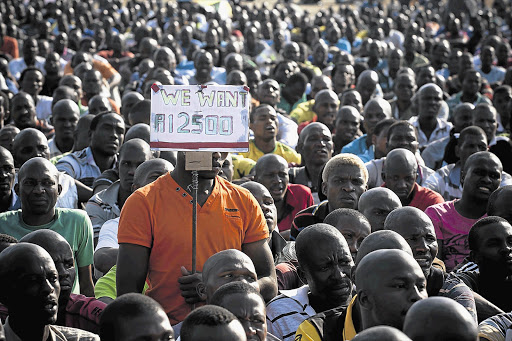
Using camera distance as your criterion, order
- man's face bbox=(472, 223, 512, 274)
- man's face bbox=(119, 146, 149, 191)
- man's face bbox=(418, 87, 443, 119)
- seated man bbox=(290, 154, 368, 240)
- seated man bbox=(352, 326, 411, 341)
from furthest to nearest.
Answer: man's face bbox=(418, 87, 443, 119) < man's face bbox=(119, 146, 149, 191) < seated man bbox=(290, 154, 368, 240) < man's face bbox=(472, 223, 512, 274) < seated man bbox=(352, 326, 411, 341)

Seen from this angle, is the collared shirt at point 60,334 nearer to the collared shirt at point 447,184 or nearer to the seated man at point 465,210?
the seated man at point 465,210

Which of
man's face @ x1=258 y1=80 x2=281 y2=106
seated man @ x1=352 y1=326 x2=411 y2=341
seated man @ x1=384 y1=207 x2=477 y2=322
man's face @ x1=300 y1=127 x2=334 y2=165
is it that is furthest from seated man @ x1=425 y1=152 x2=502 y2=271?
man's face @ x1=258 y1=80 x2=281 y2=106

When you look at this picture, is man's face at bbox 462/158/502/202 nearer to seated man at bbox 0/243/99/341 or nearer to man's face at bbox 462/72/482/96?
seated man at bbox 0/243/99/341

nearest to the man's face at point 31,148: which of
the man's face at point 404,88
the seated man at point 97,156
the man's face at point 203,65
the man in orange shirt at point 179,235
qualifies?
the seated man at point 97,156

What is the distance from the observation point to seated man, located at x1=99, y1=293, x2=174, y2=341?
4.25 m

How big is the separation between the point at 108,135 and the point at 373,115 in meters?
3.60

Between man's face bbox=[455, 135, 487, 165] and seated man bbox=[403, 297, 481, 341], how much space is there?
5373mm

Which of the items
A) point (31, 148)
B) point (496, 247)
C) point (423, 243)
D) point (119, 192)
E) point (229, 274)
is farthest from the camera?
point (31, 148)

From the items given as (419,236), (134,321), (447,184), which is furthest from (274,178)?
(134,321)

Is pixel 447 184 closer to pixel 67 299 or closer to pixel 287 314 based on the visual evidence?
pixel 287 314

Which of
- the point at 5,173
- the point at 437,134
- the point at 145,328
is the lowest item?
the point at 145,328

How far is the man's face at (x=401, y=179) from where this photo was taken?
313 inches

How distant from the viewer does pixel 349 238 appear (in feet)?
20.1

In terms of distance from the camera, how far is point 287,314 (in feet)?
17.7
